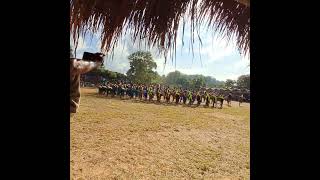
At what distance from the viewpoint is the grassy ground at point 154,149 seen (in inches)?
271

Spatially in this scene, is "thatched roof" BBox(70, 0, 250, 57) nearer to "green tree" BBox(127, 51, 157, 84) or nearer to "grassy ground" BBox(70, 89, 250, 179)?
"grassy ground" BBox(70, 89, 250, 179)

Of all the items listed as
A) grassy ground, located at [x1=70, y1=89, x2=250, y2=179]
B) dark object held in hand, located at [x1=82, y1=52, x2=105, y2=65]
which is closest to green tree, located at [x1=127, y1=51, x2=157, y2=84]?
grassy ground, located at [x1=70, y1=89, x2=250, y2=179]

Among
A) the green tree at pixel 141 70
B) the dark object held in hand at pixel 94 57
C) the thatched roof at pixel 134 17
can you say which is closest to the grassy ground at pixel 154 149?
the dark object held in hand at pixel 94 57

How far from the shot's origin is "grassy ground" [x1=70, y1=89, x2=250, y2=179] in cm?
689

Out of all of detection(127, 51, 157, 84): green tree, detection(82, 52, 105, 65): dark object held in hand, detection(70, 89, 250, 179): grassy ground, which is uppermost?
detection(127, 51, 157, 84): green tree

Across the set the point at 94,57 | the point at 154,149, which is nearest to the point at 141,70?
the point at 154,149

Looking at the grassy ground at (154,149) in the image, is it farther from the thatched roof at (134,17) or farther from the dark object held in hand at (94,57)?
the thatched roof at (134,17)

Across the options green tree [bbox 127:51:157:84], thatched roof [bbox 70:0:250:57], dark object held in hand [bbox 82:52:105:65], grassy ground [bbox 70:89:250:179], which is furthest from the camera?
green tree [bbox 127:51:157:84]

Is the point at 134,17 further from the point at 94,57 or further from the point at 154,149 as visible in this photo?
the point at 154,149

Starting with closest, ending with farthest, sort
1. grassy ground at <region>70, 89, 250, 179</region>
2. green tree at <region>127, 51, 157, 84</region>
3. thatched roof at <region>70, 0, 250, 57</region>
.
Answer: thatched roof at <region>70, 0, 250, 57</region> → grassy ground at <region>70, 89, 250, 179</region> → green tree at <region>127, 51, 157, 84</region>
